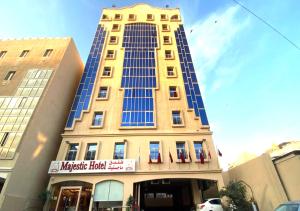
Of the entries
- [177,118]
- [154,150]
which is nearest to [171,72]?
[177,118]

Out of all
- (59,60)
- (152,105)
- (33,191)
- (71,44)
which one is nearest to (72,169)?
(33,191)

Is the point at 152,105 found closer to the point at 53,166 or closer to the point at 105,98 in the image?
the point at 105,98

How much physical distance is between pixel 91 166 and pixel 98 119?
5841 millimetres

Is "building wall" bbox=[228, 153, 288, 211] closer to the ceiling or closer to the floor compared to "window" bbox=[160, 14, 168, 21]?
closer to the floor

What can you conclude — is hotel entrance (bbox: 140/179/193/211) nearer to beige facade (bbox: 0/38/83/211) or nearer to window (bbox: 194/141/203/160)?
window (bbox: 194/141/203/160)

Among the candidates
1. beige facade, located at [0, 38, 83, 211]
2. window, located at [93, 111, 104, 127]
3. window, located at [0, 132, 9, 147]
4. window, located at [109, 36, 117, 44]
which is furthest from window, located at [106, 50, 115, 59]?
window, located at [0, 132, 9, 147]

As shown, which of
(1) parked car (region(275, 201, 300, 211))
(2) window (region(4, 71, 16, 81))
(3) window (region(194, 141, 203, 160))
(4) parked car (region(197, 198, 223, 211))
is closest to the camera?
(1) parked car (region(275, 201, 300, 211))

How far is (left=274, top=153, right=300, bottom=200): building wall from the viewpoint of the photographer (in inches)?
505

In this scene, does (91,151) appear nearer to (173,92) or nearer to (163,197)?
(173,92)

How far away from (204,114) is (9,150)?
64.7 feet

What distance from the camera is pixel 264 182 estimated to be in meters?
15.4

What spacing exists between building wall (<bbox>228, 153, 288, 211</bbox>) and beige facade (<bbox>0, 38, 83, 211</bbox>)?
19326 mm

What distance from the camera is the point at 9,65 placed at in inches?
931

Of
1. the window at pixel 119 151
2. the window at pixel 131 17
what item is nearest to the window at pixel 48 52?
the window at pixel 119 151
